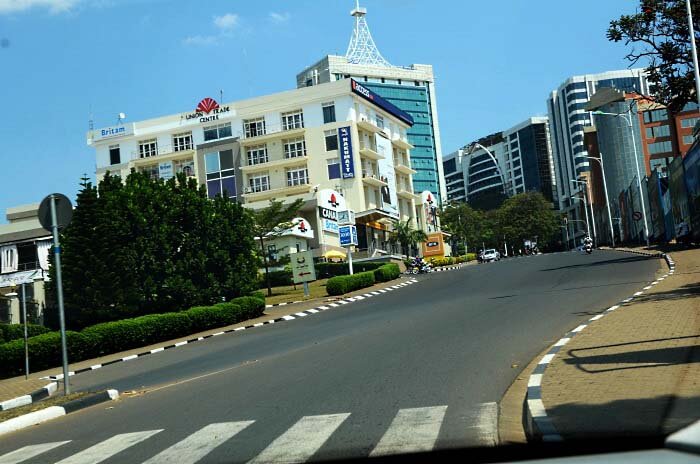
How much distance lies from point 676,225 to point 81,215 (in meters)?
32.5

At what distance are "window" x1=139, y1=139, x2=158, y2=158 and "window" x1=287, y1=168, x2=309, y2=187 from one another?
17538 mm

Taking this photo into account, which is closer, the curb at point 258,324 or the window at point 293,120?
the curb at point 258,324

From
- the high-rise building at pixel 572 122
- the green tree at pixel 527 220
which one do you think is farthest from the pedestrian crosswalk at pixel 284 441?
the high-rise building at pixel 572 122

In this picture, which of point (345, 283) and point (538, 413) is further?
point (345, 283)

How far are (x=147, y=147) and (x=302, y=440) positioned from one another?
87.5 meters

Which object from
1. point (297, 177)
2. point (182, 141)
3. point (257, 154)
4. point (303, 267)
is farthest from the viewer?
point (182, 141)

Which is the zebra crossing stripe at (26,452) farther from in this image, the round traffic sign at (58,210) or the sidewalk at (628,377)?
the round traffic sign at (58,210)

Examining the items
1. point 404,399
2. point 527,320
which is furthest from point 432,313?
point 404,399

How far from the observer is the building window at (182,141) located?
291 feet

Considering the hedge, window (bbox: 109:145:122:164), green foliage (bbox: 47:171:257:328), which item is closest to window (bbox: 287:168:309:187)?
window (bbox: 109:145:122:164)

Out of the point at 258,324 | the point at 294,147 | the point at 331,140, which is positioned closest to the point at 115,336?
the point at 258,324

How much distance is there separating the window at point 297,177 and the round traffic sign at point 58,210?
69677mm

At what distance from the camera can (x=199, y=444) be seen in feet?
24.3

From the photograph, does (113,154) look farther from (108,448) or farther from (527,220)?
(108,448)
